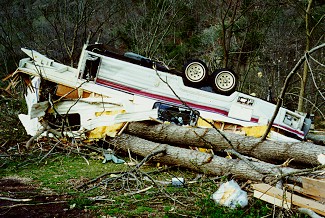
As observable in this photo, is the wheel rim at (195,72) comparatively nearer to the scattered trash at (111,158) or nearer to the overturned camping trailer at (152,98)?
the overturned camping trailer at (152,98)

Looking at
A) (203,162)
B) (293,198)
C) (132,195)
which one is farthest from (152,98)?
(293,198)

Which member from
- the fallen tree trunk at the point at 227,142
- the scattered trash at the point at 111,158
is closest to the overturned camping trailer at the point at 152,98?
the fallen tree trunk at the point at 227,142

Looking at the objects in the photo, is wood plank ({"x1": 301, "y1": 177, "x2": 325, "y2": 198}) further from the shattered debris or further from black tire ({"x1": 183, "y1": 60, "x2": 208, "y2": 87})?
black tire ({"x1": 183, "y1": 60, "x2": 208, "y2": 87})

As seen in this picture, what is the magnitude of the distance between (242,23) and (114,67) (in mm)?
9523

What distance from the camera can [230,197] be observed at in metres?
4.12

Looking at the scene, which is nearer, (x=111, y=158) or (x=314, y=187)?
(x=314, y=187)

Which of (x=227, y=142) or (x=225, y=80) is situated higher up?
(x=225, y=80)

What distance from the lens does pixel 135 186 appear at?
16.6 ft

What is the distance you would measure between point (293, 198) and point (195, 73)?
4.35m

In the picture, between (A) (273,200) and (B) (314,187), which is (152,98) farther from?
(B) (314,187)

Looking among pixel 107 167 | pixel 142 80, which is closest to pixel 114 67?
pixel 142 80

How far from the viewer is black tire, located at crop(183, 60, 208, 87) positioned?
7727 mm

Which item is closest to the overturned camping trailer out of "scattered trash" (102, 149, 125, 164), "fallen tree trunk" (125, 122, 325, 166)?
"fallen tree trunk" (125, 122, 325, 166)

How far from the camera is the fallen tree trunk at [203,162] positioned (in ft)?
16.1
